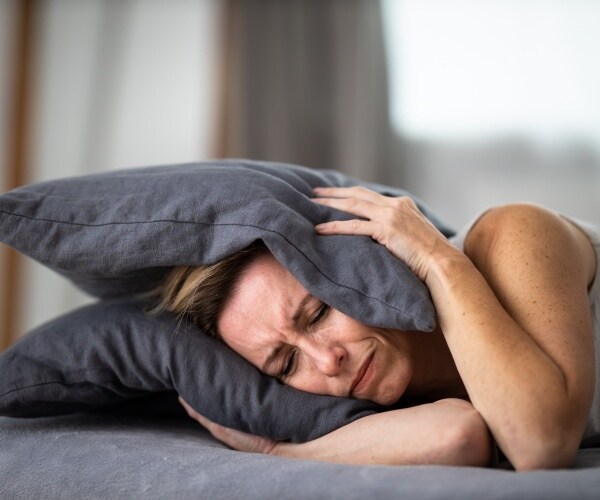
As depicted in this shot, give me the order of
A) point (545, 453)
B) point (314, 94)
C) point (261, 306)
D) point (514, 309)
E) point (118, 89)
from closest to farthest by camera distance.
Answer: point (545, 453) → point (514, 309) → point (261, 306) → point (314, 94) → point (118, 89)

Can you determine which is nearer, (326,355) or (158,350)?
(326,355)

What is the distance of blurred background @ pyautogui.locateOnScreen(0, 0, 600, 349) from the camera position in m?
3.04

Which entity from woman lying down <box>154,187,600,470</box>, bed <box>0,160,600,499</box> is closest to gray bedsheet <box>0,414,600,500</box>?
bed <box>0,160,600,499</box>

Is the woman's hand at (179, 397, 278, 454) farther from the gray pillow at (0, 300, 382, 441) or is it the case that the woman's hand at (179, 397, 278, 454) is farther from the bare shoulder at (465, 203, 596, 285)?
the bare shoulder at (465, 203, 596, 285)

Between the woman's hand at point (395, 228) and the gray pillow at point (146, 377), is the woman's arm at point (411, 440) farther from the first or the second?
the woman's hand at point (395, 228)

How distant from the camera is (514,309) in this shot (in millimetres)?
1223

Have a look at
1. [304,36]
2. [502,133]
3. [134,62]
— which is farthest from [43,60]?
[502,133]

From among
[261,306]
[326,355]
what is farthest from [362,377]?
[261,306]

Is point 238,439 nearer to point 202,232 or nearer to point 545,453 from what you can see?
point 202,232

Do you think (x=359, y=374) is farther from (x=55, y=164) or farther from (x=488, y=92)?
(x=55, y=164)

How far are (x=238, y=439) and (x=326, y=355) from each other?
0.28m

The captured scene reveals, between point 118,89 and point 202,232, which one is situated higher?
point 118,89

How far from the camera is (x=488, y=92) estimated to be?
122 inches

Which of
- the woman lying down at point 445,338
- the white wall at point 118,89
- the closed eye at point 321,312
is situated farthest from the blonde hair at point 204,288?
the white wall at point 118,89
